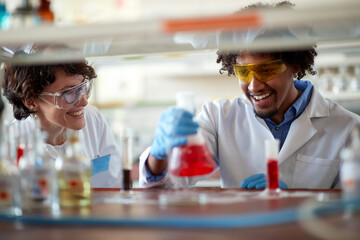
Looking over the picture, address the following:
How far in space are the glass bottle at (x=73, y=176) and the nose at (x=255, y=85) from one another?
3.48ft

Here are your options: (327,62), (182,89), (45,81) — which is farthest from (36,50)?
(182,89)

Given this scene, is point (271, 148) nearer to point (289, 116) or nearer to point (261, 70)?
point (261, 70)

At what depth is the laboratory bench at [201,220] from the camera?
117 cm

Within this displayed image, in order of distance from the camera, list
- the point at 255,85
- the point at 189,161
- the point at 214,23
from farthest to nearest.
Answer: the point at 255,85
the point at 189,161
the point at 214,23

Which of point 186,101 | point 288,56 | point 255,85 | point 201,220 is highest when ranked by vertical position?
point 288,56

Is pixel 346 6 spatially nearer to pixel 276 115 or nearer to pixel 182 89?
pixel 276 115

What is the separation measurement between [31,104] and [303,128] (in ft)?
5.18

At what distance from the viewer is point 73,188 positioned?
1.53 metres

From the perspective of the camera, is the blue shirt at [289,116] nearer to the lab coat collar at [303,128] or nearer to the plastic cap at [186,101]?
the lab coat collar at [303,128]

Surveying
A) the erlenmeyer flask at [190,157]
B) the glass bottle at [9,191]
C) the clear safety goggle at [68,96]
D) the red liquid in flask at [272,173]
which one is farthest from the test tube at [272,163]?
the clear safety goggle at [68,96]

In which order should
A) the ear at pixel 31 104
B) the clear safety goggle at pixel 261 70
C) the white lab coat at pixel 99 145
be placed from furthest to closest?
the white lab coat at pixel 99 145 → the ear at pixel 31 104 → the clear safety goggle at pixel 261 70

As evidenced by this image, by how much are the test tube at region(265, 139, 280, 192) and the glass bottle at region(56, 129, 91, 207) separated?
0.68m

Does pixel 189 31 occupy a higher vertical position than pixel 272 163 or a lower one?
higher

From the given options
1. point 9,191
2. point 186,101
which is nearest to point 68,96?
point 186,101
